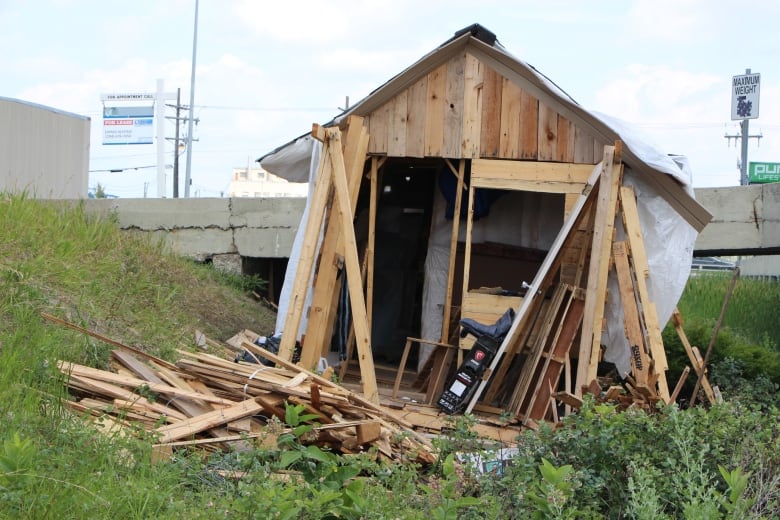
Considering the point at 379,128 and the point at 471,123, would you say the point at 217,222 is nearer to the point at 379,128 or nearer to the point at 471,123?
the point at 379,128

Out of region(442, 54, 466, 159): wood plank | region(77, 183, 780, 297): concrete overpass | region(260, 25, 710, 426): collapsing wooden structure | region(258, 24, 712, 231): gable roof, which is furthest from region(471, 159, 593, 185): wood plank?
region(77, 183, 780, 297): concrete overpass

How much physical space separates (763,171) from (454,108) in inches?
1089

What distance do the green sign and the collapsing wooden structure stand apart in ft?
85.3

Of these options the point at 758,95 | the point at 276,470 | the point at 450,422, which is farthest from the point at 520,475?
the point at 758,95

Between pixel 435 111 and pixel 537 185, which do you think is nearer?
pixel 537 185

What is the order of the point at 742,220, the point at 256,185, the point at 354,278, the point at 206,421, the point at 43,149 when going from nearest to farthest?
the point at 206,421 → the point at 354,278 → the point at 742,220 → the point at 43,149 → the point at 256,185

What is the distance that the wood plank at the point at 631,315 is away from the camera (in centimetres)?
866

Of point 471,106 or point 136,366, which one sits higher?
point 471,106

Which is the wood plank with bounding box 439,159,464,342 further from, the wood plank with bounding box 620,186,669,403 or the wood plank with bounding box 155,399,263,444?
the wood plank with bounding box 155,399,263,444

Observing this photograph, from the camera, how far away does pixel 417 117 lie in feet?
32.9

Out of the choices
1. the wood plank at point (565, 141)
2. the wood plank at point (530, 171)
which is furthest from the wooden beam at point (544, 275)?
the wood plank at point (565, 141)

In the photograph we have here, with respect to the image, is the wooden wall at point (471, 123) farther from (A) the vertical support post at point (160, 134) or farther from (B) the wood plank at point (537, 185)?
(A) the vertical support post at point (160, 134)

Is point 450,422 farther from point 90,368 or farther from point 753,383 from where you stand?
point 753,383

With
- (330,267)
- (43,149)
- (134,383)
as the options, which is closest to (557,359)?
(330,267)
